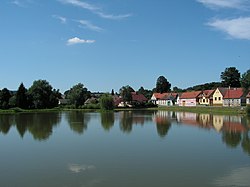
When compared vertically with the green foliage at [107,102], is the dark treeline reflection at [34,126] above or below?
below

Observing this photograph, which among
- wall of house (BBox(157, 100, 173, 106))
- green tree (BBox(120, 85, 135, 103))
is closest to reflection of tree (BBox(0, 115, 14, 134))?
green tree (BBox(120, 85, 135, 103))

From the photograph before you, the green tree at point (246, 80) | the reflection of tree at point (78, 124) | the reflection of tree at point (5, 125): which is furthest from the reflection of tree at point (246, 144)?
the green tree at point (246, 80)

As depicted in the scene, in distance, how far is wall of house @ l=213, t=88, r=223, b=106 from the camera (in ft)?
255

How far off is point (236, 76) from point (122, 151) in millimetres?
86662

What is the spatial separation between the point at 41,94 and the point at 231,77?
2055 inches

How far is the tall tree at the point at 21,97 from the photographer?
80625 mm

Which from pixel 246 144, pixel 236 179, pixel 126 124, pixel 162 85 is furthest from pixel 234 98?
pixel 236 179

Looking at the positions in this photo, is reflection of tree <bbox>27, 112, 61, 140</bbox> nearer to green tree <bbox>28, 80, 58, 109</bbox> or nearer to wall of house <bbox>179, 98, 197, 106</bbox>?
green tree <bbox>28, 80, 58, 109</bbox>

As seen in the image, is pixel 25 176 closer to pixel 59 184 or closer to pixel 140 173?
pixel 59 184

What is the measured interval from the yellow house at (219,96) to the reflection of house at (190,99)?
29.6 feet

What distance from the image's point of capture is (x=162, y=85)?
413 ft

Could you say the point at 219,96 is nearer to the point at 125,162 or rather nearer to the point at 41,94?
the point at 41,94

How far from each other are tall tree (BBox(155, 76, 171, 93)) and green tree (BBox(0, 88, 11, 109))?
57.8 metres

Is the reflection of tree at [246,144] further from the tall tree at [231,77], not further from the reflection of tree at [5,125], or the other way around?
the tall tree at [231,77]
